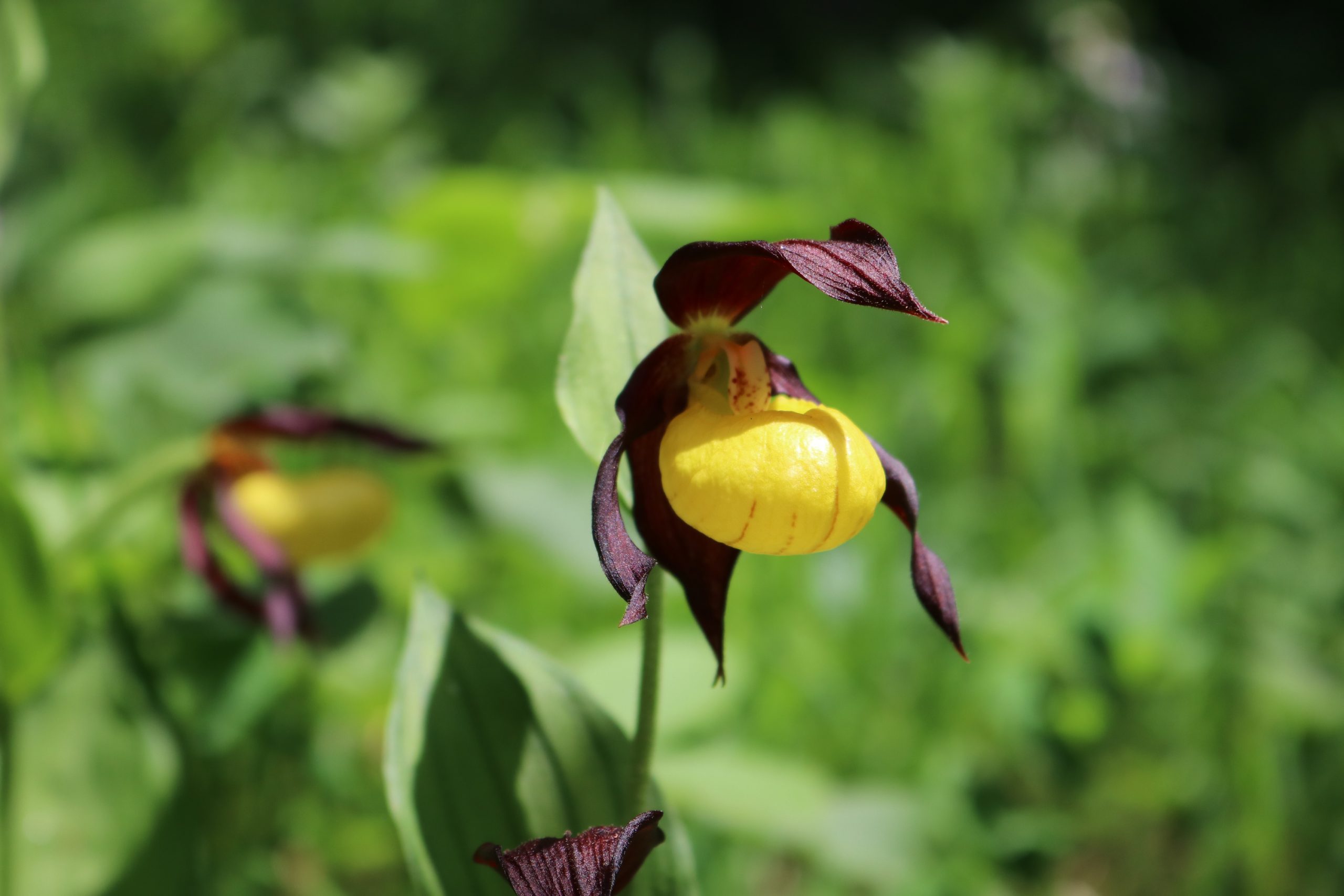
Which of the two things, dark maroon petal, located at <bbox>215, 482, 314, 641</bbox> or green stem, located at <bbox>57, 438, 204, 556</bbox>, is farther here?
dark maroon petal, located at <bbox>215, 482, 314, 641</bbox>

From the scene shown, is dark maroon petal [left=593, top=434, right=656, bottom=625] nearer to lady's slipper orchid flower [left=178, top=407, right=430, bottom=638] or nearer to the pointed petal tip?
the pointed petal tip

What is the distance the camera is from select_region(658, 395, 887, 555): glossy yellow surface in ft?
1.32

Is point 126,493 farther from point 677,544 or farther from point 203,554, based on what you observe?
point 677,544

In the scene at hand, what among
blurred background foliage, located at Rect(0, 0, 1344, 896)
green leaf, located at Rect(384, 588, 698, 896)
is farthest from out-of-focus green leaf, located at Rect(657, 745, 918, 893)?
green leaf, located at Rect(384, 588, 698, 896)

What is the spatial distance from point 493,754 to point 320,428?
42 centimetres

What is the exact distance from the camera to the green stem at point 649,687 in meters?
0.44

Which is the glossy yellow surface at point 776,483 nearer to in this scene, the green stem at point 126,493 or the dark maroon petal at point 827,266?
the dark maroon petal at point 827,266

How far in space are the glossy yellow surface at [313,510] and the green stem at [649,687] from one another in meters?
0.47

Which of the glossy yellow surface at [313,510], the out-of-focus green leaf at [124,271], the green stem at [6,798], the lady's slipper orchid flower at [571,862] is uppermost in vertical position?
the out-of-focus green leaf at [124,271]

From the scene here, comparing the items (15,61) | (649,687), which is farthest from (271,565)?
(649,687)

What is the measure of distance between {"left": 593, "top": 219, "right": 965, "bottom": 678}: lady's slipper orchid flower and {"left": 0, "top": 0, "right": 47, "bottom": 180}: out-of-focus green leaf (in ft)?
1.98

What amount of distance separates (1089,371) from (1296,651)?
3.02ft

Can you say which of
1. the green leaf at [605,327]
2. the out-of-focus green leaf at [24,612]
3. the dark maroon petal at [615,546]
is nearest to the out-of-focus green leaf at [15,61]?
the out-of-focus green leaf at [24,612]

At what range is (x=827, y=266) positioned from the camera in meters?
0.39
